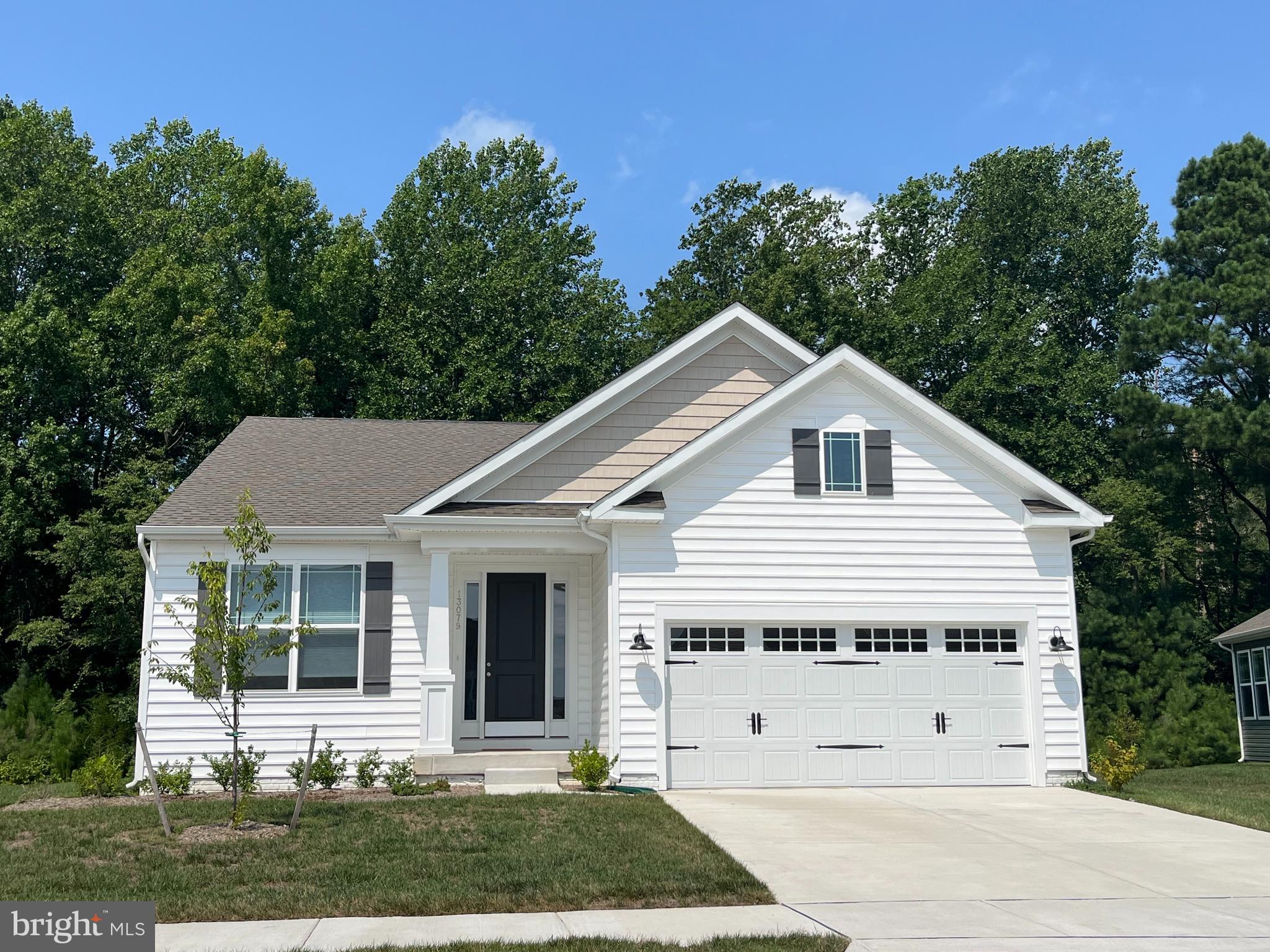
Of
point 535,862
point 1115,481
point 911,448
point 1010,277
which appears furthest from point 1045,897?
point 1010,277

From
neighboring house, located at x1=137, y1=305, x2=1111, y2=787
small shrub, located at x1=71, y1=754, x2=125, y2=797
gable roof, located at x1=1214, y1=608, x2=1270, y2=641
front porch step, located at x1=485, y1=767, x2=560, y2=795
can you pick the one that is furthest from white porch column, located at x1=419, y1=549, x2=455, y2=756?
gable roof, located at x1=1214, y1=608, x2=1270, y2=641

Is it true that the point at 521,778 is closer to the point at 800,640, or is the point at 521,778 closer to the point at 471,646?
the point at 471,646

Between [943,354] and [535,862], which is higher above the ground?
[943,354]

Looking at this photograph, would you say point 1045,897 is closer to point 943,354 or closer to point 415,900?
point 415,900

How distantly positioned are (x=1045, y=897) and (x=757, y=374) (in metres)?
11.2

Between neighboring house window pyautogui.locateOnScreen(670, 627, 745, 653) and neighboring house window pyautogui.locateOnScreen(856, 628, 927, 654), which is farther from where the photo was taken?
neighboring house window pyautogui.locateOnScreen(856, 628, 927, 654)

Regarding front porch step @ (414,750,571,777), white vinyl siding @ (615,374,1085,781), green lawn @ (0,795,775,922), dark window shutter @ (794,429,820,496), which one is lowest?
green lawn @ (0,795,775,922)

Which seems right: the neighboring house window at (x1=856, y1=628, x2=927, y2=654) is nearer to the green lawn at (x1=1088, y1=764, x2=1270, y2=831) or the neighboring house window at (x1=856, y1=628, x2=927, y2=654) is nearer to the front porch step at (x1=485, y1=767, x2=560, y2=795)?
the green lawn at (x1=1088, y1=764, x2=1270, y2=831)

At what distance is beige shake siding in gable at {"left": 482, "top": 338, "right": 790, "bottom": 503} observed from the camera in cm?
1683

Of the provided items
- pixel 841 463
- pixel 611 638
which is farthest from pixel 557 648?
pixel 841 463

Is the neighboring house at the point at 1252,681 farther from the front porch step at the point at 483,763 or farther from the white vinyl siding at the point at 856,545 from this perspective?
the front porch step at the point at 483,763

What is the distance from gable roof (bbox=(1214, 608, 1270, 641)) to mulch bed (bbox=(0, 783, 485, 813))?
63.2ft

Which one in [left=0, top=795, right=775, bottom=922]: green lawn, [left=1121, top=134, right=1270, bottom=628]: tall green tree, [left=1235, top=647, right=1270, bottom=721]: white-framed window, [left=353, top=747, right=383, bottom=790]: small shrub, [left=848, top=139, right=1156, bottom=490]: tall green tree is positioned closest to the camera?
[left=0, top=795, right=775, bottom=922]: green lawn

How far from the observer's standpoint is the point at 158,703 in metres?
15.6
